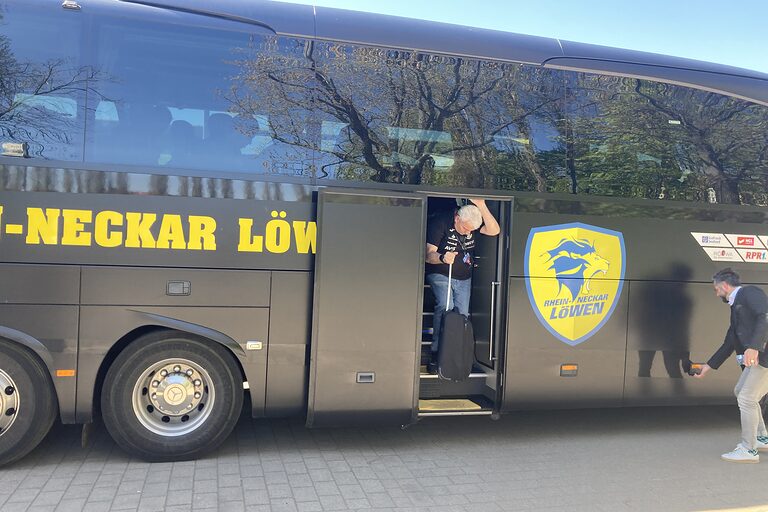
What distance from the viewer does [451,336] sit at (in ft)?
16.1

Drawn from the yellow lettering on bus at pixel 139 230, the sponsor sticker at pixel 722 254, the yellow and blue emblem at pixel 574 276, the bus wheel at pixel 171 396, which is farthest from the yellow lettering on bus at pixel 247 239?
the sponsor sticker at pixel 722 254

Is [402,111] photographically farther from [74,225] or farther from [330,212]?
[74,225]

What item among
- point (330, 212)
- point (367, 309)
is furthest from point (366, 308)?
point (330, 212)

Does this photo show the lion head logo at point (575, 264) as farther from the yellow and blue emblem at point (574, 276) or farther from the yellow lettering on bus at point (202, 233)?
the yellow lettering on bus at point (202, 233)

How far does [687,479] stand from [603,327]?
136 centimetres

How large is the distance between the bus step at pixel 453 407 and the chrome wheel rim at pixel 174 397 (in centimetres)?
179

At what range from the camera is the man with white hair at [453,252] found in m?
5.02

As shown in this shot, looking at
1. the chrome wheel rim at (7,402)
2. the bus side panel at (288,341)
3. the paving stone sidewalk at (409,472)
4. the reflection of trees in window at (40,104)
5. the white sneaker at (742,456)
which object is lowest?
the paving stone sidewalk at (409,472)

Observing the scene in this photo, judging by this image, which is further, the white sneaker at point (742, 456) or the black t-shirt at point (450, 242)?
the black t-shirt at point (450, 242)

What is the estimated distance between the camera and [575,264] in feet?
16.4

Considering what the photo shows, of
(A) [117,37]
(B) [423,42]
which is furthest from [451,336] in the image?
(A) [117,37]

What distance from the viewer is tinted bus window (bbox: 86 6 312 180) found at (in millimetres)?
4148

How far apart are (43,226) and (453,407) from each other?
3.56 m

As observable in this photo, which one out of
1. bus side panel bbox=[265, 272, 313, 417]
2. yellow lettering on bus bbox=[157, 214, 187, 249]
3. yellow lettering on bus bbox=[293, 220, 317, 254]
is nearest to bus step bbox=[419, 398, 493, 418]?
Result: bus side panel bbox=[265, 272, 313, 417]
